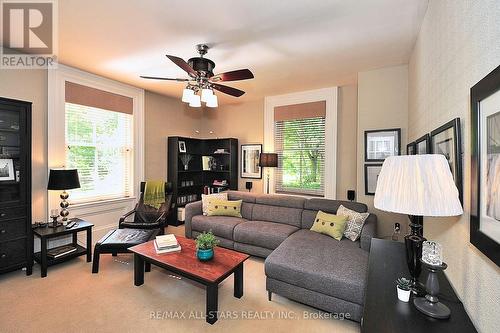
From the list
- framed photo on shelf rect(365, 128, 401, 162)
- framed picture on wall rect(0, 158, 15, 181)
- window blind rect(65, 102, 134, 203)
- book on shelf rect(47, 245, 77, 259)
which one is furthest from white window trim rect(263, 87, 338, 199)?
framed picture on wall rect(0, 158, 15, 181)

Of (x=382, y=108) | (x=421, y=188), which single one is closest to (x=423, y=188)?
(x=421, y=188)

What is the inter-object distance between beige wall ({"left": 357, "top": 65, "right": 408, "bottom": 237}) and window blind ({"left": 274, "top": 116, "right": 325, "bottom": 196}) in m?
0.80

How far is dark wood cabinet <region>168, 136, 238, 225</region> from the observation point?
485 centimetres

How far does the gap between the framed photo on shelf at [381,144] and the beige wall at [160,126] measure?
3.79m

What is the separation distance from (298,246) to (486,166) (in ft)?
6.46

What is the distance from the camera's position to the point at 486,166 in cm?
88

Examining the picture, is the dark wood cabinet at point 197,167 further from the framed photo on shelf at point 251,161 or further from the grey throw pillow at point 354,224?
the grey throw pillow at point 354,224

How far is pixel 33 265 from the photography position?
2.87 m

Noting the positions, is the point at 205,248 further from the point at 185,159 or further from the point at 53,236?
the point at 185,159

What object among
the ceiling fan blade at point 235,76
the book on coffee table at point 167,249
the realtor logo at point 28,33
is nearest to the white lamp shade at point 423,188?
the ceiling fan blade at point 235,76

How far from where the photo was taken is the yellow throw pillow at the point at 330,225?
113 inches

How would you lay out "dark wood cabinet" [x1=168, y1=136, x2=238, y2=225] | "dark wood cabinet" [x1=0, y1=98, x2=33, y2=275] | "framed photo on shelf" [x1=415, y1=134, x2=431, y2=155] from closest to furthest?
1. "framed photo on shelf" [x1=415, y1=134, x2=431, y2=155]
2. "dark wood cabinet" [x1=0, y1=98, x2=33, y2=275]
3. "dark wood cabinet" [x1=168, y1=136, x2=238, y2=225]

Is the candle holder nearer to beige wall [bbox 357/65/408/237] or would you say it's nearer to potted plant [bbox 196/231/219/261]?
potted plant [bbox 196/231/219/261]

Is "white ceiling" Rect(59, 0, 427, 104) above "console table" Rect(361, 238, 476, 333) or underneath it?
above
